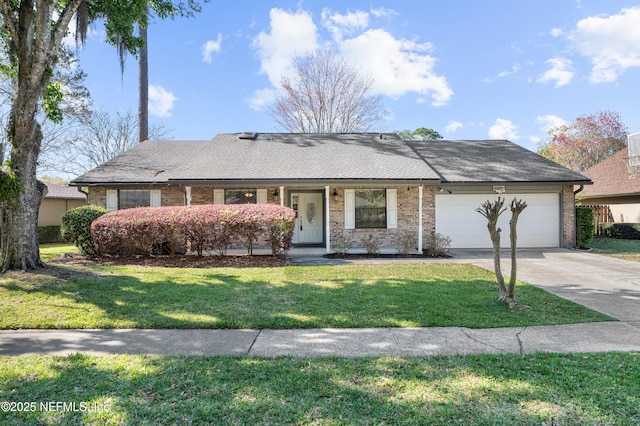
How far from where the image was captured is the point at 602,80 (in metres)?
18.5

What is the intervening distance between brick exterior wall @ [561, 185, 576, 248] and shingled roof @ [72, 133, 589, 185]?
0.67 meters

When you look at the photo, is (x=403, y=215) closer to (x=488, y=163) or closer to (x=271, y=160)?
(x=488, y=163)

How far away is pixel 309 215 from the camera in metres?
13.1

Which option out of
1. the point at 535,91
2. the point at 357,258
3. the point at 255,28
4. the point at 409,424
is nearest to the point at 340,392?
the point at 409,424

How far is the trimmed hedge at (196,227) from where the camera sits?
9461 mm

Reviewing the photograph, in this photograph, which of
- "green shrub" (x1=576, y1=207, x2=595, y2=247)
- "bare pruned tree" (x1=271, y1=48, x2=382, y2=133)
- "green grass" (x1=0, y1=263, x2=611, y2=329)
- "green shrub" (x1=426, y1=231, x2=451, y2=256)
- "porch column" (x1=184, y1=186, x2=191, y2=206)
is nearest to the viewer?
"green grass" (x1=0, y1=263, x2=611, y2=329)

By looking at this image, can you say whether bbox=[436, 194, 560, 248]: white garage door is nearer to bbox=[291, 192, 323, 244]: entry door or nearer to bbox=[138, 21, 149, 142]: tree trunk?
bbox=[291, 192, 323, 244]: entry door

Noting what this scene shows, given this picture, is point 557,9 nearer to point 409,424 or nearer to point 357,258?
point 357,258

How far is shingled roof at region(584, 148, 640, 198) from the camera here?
651 inches

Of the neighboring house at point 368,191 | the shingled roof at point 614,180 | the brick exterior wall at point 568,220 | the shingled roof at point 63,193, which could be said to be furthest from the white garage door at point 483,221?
the shingled roof at point 63,193

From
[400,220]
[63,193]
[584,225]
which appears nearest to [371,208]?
[400,220]

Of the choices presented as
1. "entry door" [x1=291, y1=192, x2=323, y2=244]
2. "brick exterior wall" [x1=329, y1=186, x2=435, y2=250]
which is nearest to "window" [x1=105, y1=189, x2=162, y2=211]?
"entry door" [x1=291, y1=192, x2=323, y2=244]

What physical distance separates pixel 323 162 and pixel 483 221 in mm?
6493

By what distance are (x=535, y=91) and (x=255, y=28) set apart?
54.1 ft
